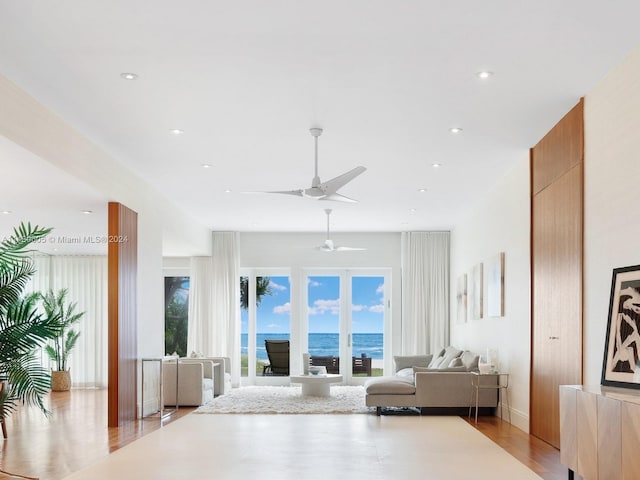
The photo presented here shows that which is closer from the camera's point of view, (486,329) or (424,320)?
(486,329)

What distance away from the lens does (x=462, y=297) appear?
12.7 meters

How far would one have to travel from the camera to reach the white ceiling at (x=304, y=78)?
4.53 metres

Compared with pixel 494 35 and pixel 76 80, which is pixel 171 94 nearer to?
pixel 76 80

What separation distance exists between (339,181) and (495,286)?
3454mm

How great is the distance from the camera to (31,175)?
7.08 m

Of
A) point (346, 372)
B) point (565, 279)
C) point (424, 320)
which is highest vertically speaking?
point (565, 279)

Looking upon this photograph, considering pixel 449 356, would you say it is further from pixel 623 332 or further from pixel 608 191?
pixel 623 332

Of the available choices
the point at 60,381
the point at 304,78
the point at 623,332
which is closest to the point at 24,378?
the point at 304,78

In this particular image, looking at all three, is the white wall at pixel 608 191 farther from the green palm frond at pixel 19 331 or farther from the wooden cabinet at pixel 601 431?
the green palm frond at pixel 19 331

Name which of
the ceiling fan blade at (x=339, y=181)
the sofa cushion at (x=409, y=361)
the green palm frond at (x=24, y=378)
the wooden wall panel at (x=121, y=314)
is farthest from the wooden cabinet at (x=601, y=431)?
the sofa cushion at (x=409, y=361)

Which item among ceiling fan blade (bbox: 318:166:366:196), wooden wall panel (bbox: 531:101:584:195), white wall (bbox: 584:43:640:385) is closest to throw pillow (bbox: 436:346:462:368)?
wooden wall panel (bbox: 531:101:584:195)

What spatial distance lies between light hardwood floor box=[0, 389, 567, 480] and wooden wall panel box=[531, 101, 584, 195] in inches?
97.0

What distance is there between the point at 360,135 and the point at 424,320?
302 inches

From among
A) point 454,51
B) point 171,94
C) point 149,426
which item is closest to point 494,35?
point 454,51
